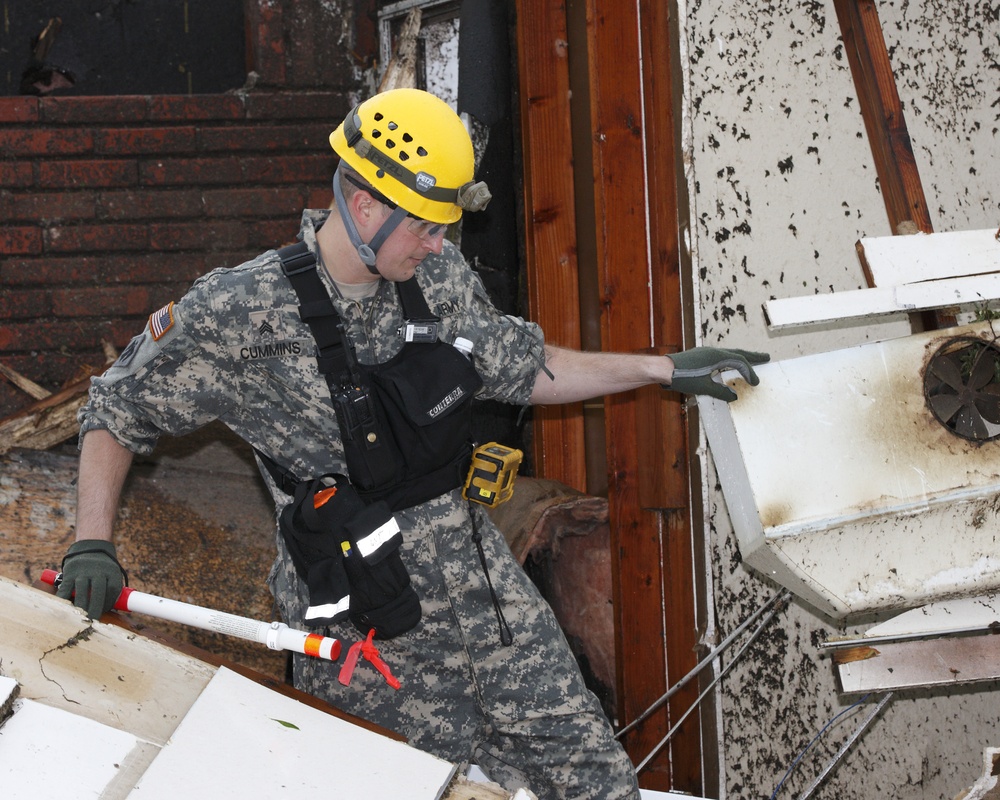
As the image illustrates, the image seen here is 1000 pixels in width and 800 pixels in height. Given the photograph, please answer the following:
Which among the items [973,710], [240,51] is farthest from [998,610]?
[240,51]

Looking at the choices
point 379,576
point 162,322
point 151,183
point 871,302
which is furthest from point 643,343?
point 151,183

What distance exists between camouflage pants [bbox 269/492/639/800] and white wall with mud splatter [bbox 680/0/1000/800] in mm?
763

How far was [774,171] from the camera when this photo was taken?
2.57 meters

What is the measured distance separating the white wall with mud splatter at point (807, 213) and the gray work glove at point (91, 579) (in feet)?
4.93

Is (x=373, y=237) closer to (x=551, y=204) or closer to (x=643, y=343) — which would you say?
(x=643, y=343)

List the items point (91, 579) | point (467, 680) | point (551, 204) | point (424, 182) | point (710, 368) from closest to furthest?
1. point (91, 579)
2. point (424, 182)
3. point (710, 368)
4. point (467, 680)
5. point (551, 204)

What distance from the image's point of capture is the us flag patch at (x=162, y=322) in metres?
1.90

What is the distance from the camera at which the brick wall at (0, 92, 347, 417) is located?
3.26 metres

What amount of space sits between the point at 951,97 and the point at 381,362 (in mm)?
1731

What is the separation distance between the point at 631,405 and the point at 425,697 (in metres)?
1.06

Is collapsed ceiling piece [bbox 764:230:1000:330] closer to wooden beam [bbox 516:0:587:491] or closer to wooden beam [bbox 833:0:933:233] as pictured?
wooden beam [bbox 833:0:933:233]

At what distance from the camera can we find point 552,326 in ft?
9.87

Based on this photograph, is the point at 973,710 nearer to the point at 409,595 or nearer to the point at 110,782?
the point at 409,595

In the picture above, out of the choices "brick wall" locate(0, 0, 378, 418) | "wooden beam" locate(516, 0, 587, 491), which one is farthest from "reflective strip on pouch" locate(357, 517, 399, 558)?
"brick wall" locate(0, 0, 378, 418)
